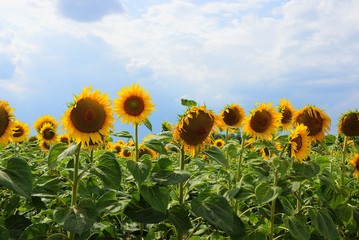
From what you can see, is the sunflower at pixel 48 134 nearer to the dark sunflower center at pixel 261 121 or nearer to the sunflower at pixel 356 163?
the dark sunflower center at pixel 261 121

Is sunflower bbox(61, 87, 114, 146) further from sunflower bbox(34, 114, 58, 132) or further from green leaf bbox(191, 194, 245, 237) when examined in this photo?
sunflower bbox(34, 114, 58, 132)

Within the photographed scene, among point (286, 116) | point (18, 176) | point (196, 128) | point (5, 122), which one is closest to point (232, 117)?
point (286, 116)

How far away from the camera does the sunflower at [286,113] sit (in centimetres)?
586

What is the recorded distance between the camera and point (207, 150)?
3.98 m

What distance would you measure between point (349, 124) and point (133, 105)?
8.89 feet

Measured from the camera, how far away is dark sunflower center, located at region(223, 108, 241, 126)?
5.96 metres

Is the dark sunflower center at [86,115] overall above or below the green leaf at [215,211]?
above

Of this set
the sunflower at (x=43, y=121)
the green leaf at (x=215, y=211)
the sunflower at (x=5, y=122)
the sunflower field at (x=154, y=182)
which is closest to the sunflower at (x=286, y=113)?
the sunflower field at (x=154, y=182)

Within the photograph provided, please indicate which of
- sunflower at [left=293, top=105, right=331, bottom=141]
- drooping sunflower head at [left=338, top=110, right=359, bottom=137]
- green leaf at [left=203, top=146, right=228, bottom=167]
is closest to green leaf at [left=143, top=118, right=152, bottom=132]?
green leaf at [left=203, top=146, right=228, bottom=167]

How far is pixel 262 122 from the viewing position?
4973 millimetres

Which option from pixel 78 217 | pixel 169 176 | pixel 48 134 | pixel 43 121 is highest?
pixel 43 121

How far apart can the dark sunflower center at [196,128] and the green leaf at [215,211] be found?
50 cm

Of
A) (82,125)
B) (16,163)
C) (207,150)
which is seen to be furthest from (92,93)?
(207,150)

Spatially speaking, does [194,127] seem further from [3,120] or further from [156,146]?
[3,120]
